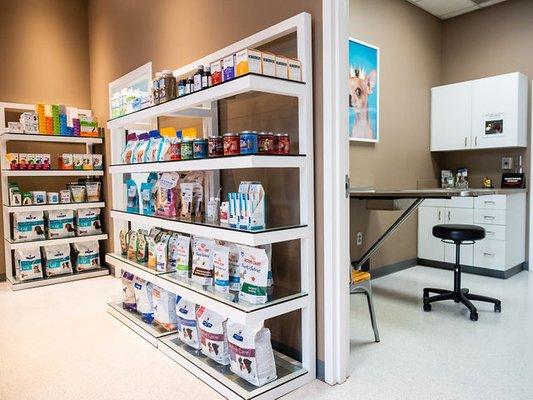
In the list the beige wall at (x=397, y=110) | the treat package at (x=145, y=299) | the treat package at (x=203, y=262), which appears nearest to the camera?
the treat package at (x=203, y=262)

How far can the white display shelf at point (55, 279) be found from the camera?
157 inches

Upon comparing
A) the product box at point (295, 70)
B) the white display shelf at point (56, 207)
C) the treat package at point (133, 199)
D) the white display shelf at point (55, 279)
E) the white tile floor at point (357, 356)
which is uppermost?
the product box at point (295, 70)

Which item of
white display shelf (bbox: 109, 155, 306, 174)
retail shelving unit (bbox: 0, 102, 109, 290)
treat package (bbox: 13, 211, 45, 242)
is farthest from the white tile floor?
white display shelf (bbox: 109, 155, 306, 174)

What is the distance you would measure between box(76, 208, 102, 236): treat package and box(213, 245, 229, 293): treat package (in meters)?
2.84

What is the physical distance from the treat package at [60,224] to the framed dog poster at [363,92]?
10.4ft

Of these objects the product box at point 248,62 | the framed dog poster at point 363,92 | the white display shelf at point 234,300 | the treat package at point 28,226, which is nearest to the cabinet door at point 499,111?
the framed dog poster at point 363,92

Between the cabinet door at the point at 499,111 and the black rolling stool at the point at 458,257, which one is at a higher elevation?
the cabinet door at the point at 499,111

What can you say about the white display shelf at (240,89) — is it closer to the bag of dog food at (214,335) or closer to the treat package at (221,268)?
the treat package at (221,268)

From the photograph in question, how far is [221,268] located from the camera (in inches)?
86.2

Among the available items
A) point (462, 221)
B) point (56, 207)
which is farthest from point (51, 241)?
point (462, 221)

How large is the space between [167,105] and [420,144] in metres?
3.44

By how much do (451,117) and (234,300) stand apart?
3945mm

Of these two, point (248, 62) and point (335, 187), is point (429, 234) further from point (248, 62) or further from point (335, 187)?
point (248, 62)

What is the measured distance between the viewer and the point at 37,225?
13.6 ft
